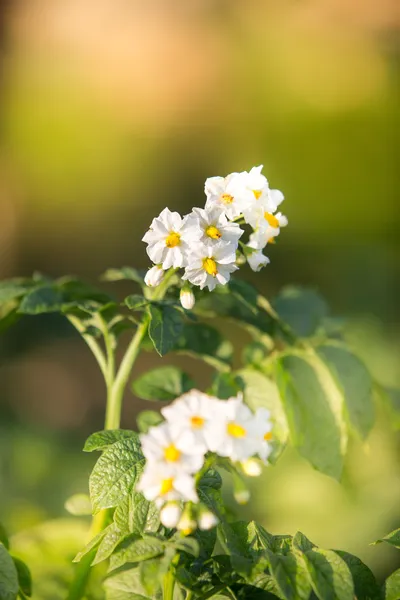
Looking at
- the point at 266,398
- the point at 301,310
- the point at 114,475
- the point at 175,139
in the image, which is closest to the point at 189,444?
the point at 114,475

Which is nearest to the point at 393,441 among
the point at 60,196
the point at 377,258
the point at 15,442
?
the point at 15,442

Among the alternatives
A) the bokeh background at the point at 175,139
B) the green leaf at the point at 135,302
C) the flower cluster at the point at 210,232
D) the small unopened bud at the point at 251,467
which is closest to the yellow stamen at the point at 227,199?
the flower cluster at the point at 210,232

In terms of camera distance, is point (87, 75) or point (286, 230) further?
point (87, 75)

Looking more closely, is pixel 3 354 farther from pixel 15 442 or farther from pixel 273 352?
pixel 273 352

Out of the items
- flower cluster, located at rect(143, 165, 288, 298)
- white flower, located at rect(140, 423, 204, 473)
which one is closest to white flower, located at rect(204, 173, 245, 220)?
flower cluster, located at rect(143, 165, 288, 298)

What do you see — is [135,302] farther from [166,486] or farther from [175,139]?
[175,139]

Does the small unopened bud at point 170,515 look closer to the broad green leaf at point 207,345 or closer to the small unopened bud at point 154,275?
the small unopened bud at point 154,275

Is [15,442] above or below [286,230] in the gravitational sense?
below
